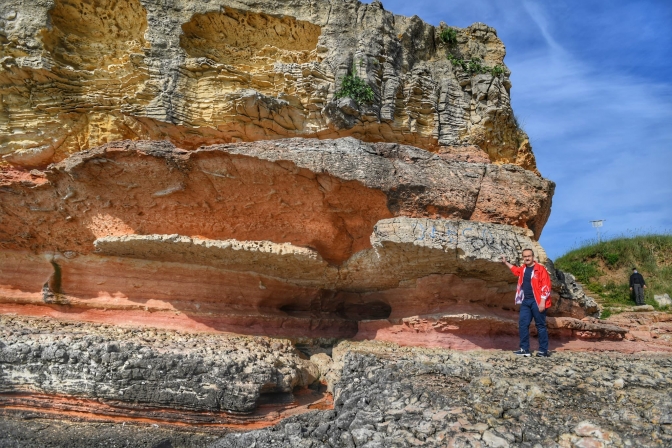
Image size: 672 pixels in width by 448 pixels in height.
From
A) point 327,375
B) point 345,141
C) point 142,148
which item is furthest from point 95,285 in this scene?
point 345,141

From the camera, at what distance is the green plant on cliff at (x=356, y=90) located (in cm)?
A: 660

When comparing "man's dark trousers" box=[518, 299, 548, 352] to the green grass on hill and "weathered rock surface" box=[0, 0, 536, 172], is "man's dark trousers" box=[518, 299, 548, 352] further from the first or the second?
the green grass on hill

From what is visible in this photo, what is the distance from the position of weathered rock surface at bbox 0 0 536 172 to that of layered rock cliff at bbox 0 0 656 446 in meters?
0.03

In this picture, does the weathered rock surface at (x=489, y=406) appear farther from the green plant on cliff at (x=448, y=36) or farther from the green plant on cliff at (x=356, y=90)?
the green plant on cliff at (x=448, y=36)

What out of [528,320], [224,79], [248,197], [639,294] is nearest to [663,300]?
[639,294]

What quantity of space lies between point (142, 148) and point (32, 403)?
305 centimetres

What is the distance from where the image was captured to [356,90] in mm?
6602

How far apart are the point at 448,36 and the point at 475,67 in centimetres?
77

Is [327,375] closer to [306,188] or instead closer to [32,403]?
[306,188]

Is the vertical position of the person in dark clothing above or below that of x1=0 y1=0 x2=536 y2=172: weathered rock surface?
below

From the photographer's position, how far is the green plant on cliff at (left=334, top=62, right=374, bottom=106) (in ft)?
21.7

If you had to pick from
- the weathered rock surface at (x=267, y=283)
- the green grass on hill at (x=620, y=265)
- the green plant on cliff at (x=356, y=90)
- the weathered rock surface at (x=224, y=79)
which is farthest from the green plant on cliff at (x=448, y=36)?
the green grass on hill at (x=620, y=265)

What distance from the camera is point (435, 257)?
5.69m

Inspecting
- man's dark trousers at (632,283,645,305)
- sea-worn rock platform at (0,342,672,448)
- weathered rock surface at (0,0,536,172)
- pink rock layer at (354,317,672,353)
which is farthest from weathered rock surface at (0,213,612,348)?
man's dark trousers at (632,283,645,305)
